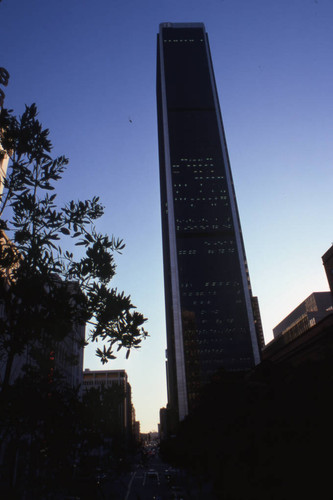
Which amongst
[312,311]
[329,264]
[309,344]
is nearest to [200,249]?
[312,311]

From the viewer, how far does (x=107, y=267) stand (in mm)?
7688

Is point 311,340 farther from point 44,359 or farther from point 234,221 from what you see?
point 234,221

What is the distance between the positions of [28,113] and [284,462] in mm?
10793

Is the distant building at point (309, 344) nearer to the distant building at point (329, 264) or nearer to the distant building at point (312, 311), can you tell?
the distant building at point (329, 264)

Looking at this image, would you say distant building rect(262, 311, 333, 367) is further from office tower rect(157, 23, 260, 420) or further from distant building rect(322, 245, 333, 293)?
office tower rect(157, 23, 260, 420)

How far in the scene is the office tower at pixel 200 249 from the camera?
493 ft

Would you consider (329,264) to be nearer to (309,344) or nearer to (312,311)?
(309,344)

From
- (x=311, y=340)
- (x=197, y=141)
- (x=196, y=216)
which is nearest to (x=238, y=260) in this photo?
(x=196, y=216)

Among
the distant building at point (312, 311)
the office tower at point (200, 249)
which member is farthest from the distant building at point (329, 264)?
the office tower at point (200, 249)

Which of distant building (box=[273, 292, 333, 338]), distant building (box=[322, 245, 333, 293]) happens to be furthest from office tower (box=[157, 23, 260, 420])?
distant building (box=[322, 245, 333, 293])

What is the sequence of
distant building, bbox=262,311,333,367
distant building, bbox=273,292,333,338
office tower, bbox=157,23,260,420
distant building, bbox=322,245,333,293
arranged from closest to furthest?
distant building, bbox=262,311,333,367, distant building, bbox=322,245,333,293, distant building, bbox=273,292,333,338, office tower, bbox=157,23,260,420

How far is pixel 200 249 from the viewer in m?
164

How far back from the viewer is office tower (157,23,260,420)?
150 metres

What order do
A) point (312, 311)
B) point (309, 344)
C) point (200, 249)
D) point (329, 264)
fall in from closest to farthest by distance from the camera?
point (309, 344) < point (329, 264) < point (312, 311) < point (200, 249)
